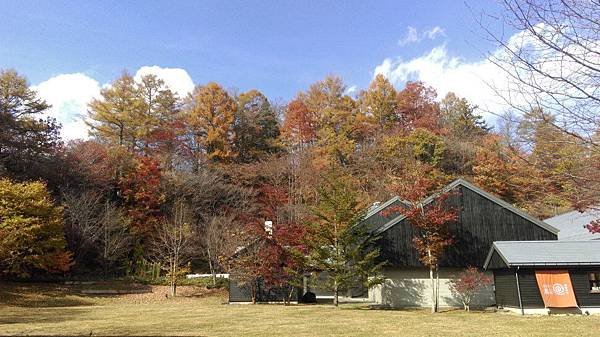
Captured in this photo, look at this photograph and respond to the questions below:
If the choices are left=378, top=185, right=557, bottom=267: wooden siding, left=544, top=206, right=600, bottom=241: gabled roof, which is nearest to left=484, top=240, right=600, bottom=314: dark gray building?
left=378, top=185, right=557, bottom=267: wooden siding

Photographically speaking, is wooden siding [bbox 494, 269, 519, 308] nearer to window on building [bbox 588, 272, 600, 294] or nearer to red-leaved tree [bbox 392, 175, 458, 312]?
red-leaved tree [bbox 392, 175, 458, 312]

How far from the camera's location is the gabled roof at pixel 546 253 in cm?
1867

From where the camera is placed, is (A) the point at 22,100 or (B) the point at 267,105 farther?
(B) the point at 267,105

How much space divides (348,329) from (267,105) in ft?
117

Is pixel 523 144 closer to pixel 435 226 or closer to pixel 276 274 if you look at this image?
pixel 435 226

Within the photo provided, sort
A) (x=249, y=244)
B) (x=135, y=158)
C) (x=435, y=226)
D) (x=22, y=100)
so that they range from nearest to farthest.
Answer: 1. (x=435, y=226)
2. (x=249, y=244)
3. (x=22, y=100)
4. (x=135, y=158)

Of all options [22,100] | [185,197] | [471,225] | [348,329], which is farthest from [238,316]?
[22,100]

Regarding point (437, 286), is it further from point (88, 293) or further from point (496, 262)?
point (88, 293)

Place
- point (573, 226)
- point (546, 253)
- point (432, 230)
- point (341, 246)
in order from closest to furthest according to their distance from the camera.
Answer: point (546, 253) < point (432, 230) < point (341, 246) < point (573, 226)

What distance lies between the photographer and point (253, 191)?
35.2 meters

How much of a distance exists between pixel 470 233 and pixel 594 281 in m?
5.63

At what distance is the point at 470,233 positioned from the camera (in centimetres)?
2247

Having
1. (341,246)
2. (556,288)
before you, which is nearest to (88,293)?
(341,246)

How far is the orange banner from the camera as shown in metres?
18.3
